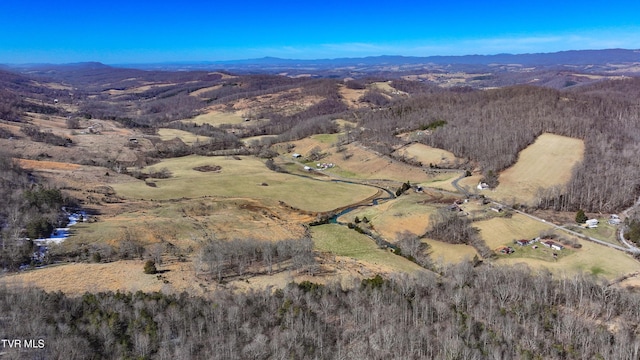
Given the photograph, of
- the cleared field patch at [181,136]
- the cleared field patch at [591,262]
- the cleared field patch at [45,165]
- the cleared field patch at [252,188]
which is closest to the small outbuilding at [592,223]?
the cleared field patch at [591,262]

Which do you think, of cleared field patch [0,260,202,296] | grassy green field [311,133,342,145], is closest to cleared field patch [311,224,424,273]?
cleared field patch [0,260,202,296]

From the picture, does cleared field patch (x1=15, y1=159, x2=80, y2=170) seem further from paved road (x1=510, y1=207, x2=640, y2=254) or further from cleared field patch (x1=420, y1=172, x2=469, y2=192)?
paved road (x1=510, y1=207, x2=640, y2=254)

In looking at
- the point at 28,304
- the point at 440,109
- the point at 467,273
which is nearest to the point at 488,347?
the point at 467,273

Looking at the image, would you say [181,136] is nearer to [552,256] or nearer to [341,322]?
[552,256]

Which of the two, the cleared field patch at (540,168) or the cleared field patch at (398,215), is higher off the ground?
the cleared field patch at (540,168)

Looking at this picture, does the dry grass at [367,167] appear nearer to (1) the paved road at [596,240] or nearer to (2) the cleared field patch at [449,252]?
(1) the paved road at [596,240]
